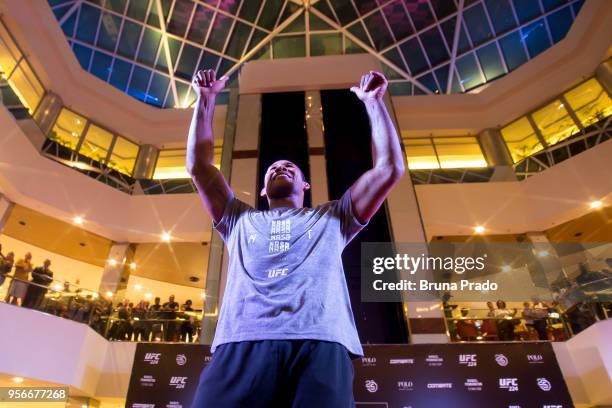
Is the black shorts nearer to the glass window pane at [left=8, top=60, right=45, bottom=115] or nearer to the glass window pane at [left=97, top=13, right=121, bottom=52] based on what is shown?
the glass window pane at [left=8, top=60, right=45, bottom=115]

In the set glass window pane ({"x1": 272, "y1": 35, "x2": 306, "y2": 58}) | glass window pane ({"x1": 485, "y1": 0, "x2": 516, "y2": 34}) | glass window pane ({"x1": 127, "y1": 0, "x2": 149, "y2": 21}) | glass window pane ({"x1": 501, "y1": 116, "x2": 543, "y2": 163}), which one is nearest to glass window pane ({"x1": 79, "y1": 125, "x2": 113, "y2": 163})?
glass window pane ({"x1": 127, "y1": 0, "x2": 149, "y2": 21})

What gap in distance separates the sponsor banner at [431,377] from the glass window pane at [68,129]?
39.6 ft

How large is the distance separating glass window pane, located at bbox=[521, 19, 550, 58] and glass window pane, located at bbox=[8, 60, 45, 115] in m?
21.1

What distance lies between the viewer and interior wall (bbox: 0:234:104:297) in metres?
19.1

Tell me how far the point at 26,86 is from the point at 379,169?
18021mm

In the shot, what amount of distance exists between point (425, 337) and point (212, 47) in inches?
740

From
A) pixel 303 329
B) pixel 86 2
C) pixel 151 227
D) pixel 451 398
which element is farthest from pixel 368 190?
pixel 86 2

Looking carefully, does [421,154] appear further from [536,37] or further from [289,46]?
[289,46]

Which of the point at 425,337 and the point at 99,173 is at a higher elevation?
the point at 99,173

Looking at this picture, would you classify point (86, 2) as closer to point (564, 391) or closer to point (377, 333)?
point (377, 333)

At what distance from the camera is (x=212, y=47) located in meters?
23.2

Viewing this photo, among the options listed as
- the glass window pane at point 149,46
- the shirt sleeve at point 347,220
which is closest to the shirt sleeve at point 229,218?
the shirt sleeve at point 347,220

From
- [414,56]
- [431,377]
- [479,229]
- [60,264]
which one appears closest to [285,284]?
[431,377]

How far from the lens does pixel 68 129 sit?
18.0 meters
